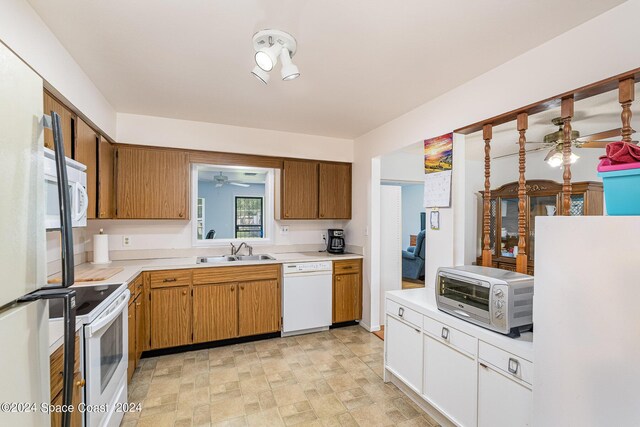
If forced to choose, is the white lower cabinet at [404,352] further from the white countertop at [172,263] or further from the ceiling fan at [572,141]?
the ceiling fan at [572,141]

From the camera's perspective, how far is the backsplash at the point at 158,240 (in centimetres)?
319

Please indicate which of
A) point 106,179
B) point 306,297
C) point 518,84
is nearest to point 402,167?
point 306,297

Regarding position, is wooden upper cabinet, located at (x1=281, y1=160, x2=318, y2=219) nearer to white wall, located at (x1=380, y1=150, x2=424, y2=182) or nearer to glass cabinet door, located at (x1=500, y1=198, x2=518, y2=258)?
white wall, located at (x1=380, y1=150, x2=424, y2=182)

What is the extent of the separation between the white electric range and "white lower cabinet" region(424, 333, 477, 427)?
197 centimetres

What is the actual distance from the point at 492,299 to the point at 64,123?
2.84 m

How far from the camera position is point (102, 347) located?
1.65 m

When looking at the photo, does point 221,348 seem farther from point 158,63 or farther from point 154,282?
point 158,63

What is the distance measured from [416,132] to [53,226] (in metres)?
2.75

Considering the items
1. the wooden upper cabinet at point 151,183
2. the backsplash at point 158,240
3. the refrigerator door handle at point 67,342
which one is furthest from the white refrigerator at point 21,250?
the backsplash at point 158,240

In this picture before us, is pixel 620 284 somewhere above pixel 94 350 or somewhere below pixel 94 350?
above

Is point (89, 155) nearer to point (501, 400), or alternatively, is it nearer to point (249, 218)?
point (249, 218)

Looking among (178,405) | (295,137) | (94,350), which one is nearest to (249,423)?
(178,405)

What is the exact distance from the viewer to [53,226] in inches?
38.8

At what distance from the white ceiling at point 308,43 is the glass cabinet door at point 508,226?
2.96 meters
